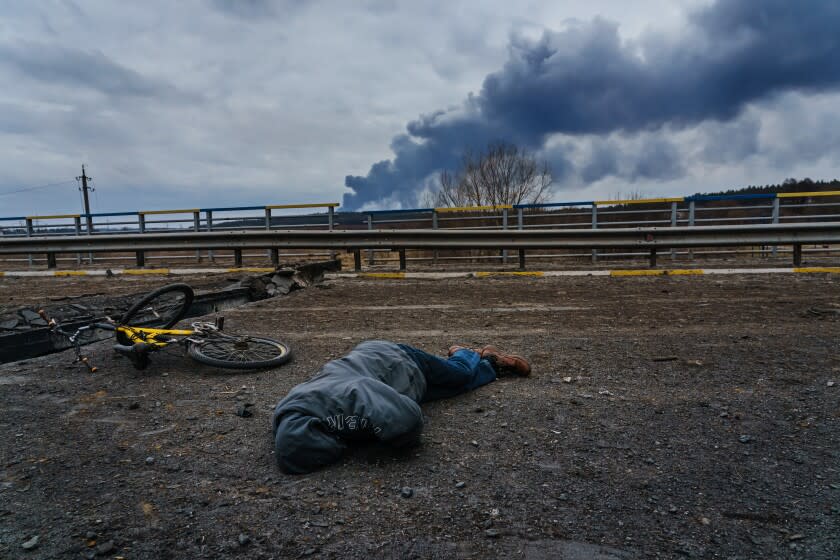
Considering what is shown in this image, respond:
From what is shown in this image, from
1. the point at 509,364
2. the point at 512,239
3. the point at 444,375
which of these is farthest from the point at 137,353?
the point at 512,239

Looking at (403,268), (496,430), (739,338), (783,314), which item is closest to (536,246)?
(403,268)

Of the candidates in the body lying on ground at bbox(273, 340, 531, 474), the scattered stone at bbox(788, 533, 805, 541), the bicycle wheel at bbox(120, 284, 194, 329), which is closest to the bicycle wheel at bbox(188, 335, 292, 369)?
the bicycle wheel at bbox(120, 284, 194, 329)

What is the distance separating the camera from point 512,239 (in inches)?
445

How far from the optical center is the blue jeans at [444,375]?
347cm

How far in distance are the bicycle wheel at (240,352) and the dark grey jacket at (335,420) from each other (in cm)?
151

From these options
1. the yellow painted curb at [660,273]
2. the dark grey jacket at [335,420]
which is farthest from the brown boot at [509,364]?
the yellow painted curb at [660,273]

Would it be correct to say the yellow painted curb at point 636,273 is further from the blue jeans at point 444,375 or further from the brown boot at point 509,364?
the blue jeans at point 444,375

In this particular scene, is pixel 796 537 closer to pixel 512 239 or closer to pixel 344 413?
pixel 344 413

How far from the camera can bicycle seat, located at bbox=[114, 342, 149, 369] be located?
416cm

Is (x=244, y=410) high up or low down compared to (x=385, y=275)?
down

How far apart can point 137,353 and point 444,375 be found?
2.48 metres

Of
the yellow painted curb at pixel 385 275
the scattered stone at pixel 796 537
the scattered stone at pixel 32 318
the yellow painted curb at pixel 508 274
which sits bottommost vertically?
the scattered stone at pixel 796 537

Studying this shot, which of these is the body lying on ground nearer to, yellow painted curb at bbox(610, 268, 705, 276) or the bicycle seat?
the bicycle seat

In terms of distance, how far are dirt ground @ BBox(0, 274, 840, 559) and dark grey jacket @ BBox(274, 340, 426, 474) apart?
9 centimetres
